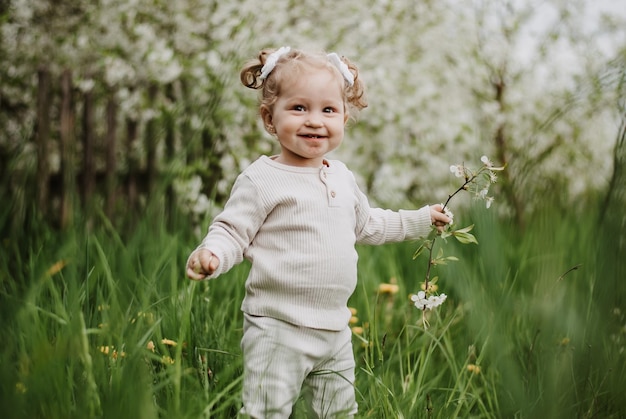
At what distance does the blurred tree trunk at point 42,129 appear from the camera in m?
3.60

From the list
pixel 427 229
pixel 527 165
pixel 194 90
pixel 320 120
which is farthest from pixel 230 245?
pixel 194 90

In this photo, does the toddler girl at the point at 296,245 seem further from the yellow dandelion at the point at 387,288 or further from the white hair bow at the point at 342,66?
the yellow dandelion at the point at 387,288

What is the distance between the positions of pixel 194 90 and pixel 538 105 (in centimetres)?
454

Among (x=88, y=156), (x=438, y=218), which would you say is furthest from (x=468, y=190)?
(x=88, y=156)

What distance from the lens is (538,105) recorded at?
757cm

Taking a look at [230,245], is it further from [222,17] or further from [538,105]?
[538,105]

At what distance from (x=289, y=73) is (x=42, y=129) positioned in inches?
94.4

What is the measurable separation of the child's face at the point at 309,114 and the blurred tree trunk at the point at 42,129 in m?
2.34

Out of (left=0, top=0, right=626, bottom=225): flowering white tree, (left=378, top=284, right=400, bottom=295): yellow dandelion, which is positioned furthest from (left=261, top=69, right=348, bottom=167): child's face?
(left=0, top=0, right=626, bottom=225): flowering white tree

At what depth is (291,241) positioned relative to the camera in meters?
1.57

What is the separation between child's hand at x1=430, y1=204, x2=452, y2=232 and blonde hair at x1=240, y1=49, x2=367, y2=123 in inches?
12.9

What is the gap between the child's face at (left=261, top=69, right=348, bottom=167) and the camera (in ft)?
5.21

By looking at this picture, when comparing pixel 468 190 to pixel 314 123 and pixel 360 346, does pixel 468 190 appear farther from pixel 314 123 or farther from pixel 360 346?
pixel 360 346

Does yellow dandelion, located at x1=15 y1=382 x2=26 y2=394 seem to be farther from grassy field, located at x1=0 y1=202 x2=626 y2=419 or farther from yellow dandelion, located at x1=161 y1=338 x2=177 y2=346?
yellow dandelion, located at x1=161 y1=338 x2=177 y2=346
